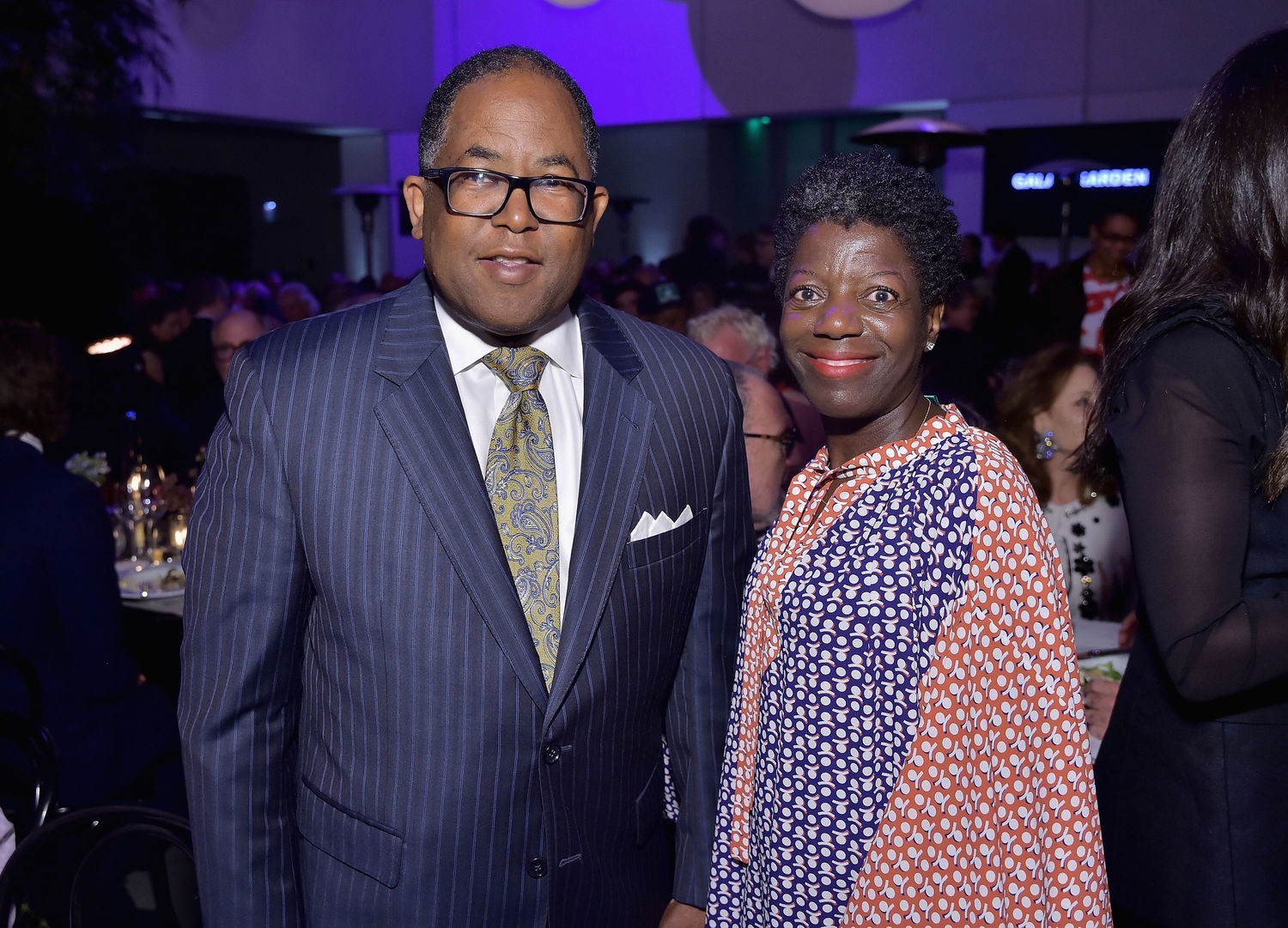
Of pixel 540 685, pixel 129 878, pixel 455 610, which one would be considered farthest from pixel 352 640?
pixel 129 878

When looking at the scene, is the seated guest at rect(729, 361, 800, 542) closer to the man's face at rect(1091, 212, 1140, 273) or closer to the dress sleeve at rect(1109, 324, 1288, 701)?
the dress sleeve at rect(1109, 324, 1288, 701)

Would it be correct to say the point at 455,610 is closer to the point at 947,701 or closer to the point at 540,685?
the point at 540,685

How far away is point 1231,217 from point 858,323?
503 millimetres

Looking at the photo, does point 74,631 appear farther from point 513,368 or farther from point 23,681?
point 513,368

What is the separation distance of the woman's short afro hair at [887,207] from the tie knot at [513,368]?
1.27 feet

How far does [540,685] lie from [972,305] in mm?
5622

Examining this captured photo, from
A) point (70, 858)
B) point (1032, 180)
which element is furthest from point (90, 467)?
→ point (1032, 180)

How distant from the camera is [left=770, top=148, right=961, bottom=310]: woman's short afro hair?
135 cm

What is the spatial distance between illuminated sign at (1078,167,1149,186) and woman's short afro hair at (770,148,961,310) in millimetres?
8886

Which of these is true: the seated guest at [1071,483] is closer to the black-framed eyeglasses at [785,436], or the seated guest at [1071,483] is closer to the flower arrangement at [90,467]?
the black-framed eyeglasses at [785,436]

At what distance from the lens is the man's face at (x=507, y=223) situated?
138 centimetres

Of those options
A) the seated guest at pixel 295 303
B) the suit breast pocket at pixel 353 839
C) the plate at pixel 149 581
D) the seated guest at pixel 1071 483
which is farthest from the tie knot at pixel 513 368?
the seated guest at pixel 295 303

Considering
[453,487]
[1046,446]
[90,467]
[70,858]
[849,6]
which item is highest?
[849,6]

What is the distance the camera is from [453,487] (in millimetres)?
1374
